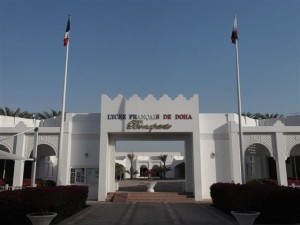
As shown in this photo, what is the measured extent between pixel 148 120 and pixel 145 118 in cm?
22

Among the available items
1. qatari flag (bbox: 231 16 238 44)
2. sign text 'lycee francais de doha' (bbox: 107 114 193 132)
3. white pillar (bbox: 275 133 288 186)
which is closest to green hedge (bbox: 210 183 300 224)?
sign text 'lycee francais de doha' (bbox: 107 114 193 132)

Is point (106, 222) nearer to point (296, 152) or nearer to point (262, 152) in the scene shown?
point (262, 152)

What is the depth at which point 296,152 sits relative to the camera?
2464 cm

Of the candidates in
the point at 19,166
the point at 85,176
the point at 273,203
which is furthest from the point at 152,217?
the point at 19,166

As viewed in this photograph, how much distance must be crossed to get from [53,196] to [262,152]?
17332 millimetres

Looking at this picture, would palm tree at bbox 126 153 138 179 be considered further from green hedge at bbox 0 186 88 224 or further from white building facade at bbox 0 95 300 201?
green hedge at bbox 0 186 88 224

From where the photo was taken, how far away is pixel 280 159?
771 inches

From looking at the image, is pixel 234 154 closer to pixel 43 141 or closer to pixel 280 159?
pixel 280 159

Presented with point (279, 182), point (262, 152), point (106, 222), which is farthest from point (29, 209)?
point (262, 152)

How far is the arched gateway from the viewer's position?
19172 mm

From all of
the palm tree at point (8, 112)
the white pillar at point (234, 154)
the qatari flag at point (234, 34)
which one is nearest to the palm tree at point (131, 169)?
the palm tree at point (8, 112)

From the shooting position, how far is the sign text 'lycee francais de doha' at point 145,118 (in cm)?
1942

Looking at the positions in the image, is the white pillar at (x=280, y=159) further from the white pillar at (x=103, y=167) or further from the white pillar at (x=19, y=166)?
the white pillar at (x=19, y=166)

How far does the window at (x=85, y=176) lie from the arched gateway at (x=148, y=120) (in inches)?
32.6
